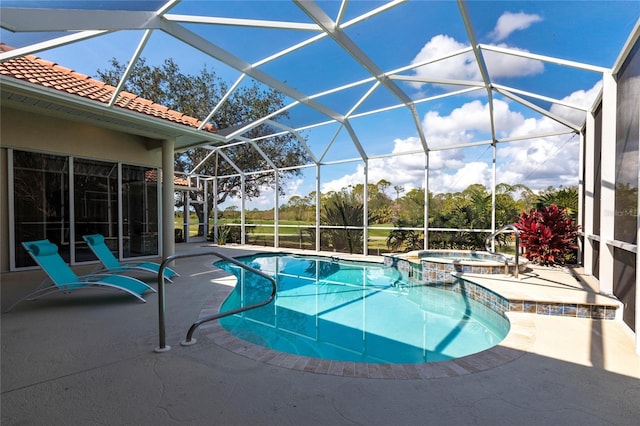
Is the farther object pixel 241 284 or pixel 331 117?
pixel 331 117

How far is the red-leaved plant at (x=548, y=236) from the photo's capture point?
7.44 metres

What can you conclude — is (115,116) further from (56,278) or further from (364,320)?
(364,320)

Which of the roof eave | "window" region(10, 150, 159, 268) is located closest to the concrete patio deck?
the roof eave

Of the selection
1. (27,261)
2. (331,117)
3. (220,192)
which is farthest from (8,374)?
(220,192)

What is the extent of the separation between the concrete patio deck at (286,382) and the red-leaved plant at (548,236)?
356 centimetres

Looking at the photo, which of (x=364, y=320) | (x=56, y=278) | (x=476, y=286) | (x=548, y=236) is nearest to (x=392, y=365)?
(x=364, y=320)

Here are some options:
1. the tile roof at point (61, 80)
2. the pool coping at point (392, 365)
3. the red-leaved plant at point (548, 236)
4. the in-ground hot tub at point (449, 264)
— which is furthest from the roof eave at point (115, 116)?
the red-leaved plant at point (548, 236)

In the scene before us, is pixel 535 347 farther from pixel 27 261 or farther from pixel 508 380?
pixel 27 261

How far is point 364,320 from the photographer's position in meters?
5.79

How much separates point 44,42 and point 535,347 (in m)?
8.27

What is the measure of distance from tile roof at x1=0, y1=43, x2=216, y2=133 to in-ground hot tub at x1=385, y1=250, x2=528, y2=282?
7664 mm

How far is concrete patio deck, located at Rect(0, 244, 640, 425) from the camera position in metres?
2.40

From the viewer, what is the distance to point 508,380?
2893 mm

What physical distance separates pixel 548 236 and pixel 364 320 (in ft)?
17.0
